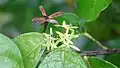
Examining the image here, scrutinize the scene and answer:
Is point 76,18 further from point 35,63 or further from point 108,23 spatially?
point 108,23

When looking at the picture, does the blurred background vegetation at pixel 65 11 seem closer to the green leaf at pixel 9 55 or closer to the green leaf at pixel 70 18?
the green leaf at pixel 70 18

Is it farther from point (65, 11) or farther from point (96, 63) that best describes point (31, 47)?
point (65, 11)

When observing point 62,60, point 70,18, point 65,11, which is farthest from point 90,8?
point 65,11

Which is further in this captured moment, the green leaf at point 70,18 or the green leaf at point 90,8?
the green leaf at point 70,18

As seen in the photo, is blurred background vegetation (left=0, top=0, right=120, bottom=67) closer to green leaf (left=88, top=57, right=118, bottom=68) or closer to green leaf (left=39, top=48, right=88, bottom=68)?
green leaf (left=88, top=57, right=118, bottom=68)

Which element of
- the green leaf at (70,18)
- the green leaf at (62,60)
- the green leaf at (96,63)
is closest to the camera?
the green leaf at (62,60)

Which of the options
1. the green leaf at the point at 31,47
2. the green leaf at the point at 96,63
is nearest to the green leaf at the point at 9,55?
the green leaf at the point at 31,47
